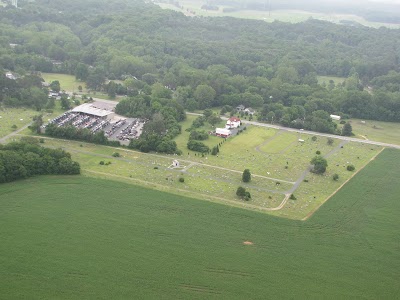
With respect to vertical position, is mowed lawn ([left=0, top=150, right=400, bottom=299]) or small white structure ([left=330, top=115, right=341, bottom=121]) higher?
mowed lawn ([left=0, top=150, right=400, bottom=299])

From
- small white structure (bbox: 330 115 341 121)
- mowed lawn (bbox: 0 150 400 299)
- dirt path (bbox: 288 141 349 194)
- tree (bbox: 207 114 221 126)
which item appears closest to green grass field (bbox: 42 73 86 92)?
tree (bbox: 207 114 221 126)

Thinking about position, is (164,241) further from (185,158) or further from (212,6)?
(212,6)

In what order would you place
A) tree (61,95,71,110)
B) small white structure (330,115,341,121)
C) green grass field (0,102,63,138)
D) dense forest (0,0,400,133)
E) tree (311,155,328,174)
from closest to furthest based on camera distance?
tree (311,155,328,174) → green grass field (0,102,63,138) → tree (61,95,71,110) → small white structure (330,115,341,121) → dense forest (0,0,400,133)

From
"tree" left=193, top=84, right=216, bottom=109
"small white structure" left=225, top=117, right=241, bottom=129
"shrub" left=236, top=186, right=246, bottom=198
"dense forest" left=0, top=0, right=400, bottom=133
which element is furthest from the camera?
"dense forest" left=0, top=0, right=400, bottom=133

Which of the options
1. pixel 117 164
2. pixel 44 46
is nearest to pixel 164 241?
pixel 117 164

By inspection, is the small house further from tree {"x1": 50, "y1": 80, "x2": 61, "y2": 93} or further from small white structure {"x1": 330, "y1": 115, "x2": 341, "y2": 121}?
tree {"x1": 50, "y1": 80, "x2": 61, "y2": 93}

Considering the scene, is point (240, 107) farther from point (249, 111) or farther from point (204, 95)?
point (204, 95)

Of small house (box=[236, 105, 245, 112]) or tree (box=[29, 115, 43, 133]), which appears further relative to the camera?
small house (box=[236, 105, 245, 112])
